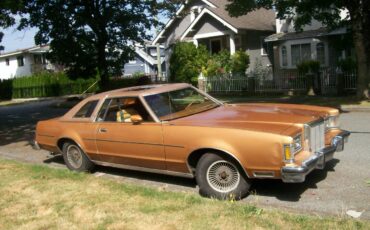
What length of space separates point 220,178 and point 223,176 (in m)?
0.05

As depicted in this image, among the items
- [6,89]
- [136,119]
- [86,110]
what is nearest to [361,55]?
[86,110]

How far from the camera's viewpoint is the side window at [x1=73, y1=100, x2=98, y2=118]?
7.95m

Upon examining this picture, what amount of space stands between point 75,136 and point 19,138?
6.28 metres

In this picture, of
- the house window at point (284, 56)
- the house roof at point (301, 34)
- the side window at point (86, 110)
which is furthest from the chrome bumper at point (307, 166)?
the house window at point (284, 56)

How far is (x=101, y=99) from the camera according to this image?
787 centimetres

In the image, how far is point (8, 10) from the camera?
1573 cm

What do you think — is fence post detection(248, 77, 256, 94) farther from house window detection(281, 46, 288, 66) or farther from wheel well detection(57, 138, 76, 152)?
wheel well detection(57, 138, 76, 152)

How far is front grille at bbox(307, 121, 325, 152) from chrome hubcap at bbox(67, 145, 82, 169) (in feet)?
13.4

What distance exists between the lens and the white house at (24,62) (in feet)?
179

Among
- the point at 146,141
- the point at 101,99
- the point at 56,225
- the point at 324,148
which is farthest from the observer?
the point at 101,99

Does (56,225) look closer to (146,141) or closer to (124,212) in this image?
(124,212)

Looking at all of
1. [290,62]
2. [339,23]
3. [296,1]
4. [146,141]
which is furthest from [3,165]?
[290,62]

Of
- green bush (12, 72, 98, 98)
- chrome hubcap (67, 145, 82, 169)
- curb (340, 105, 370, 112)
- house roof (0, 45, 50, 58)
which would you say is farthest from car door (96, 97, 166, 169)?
house roof (0, 45, 50, 58)

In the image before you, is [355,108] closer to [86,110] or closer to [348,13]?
[348,13]
